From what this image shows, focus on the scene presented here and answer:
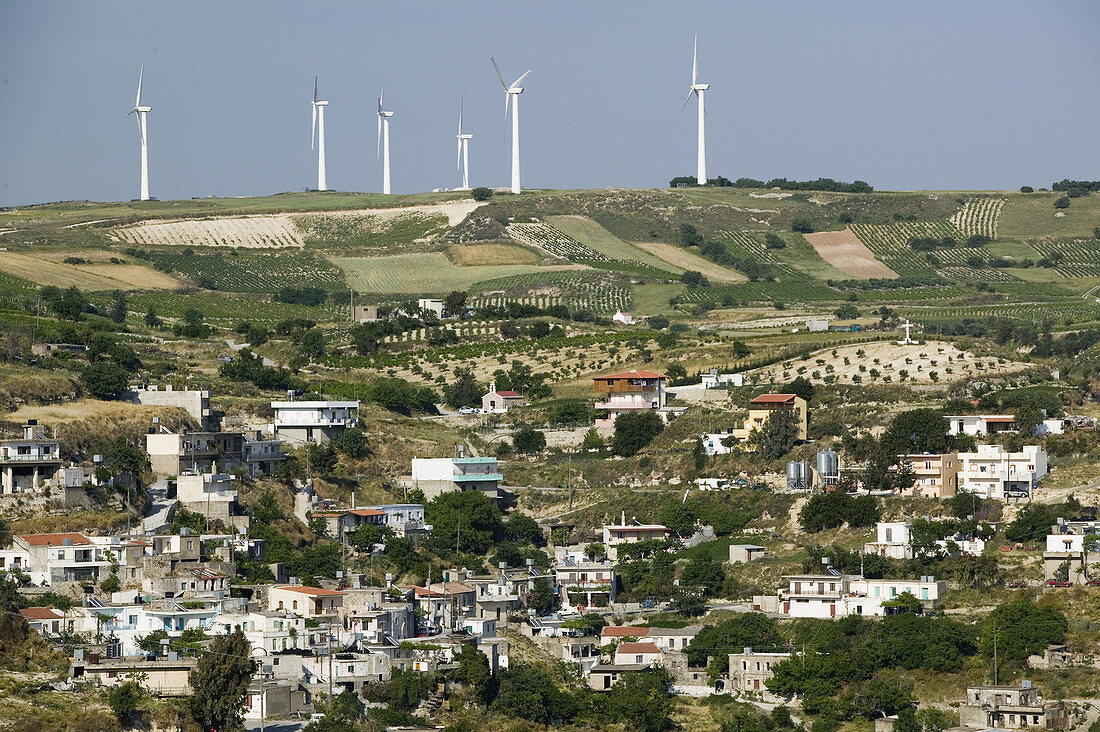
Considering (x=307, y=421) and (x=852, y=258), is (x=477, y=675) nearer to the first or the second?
(x=307, y=421)

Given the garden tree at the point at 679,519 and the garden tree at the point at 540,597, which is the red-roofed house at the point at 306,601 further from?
the garden tree at the point at 679,519

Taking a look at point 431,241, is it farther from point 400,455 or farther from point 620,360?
point 400,455

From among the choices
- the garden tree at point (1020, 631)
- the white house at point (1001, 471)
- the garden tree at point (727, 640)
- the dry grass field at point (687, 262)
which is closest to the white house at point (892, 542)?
the white house at point (1001, 471)

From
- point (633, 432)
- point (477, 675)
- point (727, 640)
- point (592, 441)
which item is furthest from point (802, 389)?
point (477, 675)

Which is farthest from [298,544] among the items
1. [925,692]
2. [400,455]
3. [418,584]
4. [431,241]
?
[431,241]

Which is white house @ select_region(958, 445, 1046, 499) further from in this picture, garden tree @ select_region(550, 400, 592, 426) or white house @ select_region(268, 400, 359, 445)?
white house @ select_region(268, 400, 359, 445)
